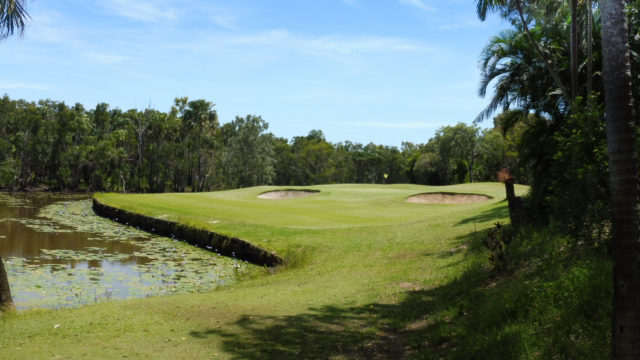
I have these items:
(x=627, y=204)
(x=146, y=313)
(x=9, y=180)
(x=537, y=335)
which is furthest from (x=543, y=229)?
(x=9, y=180)

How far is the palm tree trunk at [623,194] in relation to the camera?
465 cm

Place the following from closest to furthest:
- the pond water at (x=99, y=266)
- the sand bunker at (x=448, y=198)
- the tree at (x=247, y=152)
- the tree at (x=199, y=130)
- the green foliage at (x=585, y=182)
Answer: the green foliage at (x=585, y=182), the pond water at (x=99, y=266), the sand bunker at (x=448, y=198), the tree at (x=199, y=130), the tree at (x=247, y=152)

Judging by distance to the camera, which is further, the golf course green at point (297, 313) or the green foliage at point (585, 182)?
the green foliage at point (585, 182)

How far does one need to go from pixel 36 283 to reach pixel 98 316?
6129 mm

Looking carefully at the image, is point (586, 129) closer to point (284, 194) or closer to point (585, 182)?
point (585, 182)

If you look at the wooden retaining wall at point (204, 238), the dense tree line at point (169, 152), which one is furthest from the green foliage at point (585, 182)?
the dense tree line at point (169, 152)

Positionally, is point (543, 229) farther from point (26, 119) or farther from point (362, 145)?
point (362, 145)

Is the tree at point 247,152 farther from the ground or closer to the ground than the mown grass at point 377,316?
farther from the ground

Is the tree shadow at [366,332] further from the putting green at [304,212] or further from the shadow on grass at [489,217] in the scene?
the putting green at [304,212]

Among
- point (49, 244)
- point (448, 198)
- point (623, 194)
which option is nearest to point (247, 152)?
point (448, 198)

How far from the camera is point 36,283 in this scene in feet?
45.6

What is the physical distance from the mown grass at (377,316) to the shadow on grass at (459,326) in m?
0.02

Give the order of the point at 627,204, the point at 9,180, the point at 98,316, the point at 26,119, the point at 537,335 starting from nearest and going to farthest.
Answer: the point at 627,204, the point at 537,335, the point at 98,316, the point at 9,180, the point at 26,119

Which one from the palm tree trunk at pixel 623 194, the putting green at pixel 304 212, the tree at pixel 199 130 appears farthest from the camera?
the tree at pixel 199 130
